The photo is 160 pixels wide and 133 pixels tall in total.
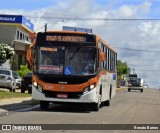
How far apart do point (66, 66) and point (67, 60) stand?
0.94ft

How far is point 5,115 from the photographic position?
56.8 feet

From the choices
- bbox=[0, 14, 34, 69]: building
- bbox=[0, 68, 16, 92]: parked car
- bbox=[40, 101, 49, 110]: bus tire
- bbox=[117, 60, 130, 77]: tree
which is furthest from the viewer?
bbox=[117, 60, 130, 77]: tree

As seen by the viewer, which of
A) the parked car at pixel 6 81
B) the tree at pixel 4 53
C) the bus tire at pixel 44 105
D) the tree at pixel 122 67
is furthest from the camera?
the tree at pixel 122 67

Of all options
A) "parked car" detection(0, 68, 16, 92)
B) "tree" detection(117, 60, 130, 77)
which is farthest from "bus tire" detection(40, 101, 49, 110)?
"tree" detection(117, 60, 130, 77)

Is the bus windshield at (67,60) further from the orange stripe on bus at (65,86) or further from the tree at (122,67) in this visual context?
the tree at (122,67)

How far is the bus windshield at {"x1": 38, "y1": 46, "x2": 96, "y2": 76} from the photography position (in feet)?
64.5

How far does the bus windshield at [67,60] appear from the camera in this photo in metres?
19.7

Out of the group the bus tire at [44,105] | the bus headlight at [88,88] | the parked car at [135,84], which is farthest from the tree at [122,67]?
the bus headlight at [88,88]

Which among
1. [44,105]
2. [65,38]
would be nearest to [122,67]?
[44,105]

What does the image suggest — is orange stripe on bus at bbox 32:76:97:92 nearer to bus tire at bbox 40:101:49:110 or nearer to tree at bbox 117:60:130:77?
bus tire at bbox 40:101:49:110

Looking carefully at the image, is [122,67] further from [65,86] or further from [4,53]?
[65,86]

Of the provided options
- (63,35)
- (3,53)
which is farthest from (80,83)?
(3,53)

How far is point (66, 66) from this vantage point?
19.7 metres

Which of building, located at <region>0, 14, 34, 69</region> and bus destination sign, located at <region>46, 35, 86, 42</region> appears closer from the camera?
bus destination sign, located at <region>46, 35, 86, 42</region>
